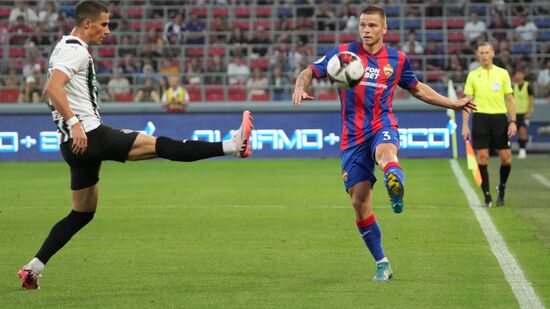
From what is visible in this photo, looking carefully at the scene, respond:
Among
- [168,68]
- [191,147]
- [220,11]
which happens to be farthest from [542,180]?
[220,11]

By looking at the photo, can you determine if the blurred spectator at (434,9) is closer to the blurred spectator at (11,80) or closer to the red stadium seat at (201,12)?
the red stadium seat at (201,12)

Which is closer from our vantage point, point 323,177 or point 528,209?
point 528,209

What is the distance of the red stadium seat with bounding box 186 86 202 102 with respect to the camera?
29.3 meters

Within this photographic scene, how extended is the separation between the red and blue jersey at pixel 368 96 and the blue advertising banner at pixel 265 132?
1609 cm

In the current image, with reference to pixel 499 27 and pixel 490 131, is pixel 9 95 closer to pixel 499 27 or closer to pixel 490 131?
pixel 499 27

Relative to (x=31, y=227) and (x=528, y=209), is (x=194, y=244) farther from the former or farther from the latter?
(x=528, y=209)

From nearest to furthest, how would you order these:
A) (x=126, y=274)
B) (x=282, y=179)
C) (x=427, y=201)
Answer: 1. (x=126, y=274)
2. (x=427, y=201)
3. (x=282, y=179)

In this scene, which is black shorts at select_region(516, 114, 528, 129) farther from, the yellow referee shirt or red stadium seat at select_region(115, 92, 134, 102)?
the yellow referee shirt

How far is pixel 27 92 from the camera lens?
93.2 ft

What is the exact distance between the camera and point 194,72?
30.1 metres

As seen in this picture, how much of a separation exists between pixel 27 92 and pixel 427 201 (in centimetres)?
1488

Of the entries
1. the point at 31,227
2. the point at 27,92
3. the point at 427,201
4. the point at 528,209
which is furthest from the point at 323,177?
the point at 27,92

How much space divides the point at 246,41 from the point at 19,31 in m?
6.24

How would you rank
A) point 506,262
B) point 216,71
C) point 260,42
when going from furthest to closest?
point 260,42 → point 216,71 → point 506,262
